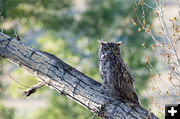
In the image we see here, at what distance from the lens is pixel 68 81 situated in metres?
2.31

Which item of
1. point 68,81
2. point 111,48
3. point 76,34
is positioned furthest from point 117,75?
point 76,34

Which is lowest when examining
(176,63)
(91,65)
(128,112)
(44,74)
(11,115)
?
(128,112)

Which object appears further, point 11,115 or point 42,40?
point 42,40

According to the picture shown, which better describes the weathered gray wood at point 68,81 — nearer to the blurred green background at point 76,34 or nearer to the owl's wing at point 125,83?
the owl's wing at point 125,83

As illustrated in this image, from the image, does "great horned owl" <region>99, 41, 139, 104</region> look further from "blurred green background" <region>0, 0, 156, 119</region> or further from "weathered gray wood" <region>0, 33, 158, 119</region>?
"blurred green background" <region>0, 0, 156, 119</region>

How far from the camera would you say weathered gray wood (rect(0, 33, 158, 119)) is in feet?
7.39

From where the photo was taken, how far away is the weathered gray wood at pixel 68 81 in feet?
7.39

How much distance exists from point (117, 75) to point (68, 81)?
0.42m

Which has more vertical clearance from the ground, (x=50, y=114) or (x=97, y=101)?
(x=50, y=114)

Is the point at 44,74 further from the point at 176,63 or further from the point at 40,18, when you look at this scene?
the point at 40,18

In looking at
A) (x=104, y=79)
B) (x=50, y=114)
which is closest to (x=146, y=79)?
(x=50, y=114)

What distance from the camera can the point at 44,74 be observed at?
2346 millimetres

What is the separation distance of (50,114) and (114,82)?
7.43 meters

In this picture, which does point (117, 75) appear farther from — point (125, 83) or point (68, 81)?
point (68, 81)
